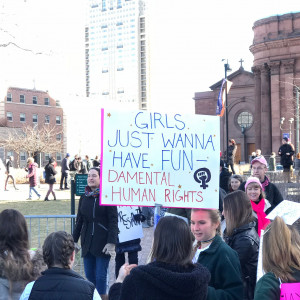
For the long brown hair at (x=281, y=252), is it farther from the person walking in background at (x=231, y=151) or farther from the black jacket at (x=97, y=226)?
the person walking in background at (x=231, y=151)

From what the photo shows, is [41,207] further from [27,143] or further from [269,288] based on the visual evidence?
[27,143]

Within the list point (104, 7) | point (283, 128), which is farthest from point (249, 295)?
point (104, 7)

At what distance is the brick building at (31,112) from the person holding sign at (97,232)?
196ft

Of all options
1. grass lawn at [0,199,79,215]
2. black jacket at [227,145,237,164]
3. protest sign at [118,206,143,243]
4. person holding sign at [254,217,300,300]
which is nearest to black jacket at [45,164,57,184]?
grass lawn at [0,199,79,215]

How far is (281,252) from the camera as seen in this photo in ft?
8.79

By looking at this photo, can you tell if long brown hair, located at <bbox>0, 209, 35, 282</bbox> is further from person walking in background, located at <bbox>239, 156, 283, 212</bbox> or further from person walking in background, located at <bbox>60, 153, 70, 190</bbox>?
person walking in background, located at <bbox>60, 153, 70, 190</bbox>

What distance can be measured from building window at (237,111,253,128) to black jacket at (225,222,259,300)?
62.2 meters

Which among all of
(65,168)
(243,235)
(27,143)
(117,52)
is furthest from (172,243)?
(117,52)

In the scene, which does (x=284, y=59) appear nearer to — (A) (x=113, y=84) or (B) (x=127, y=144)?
(B) (x=127, y=144)

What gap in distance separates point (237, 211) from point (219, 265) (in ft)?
3.18

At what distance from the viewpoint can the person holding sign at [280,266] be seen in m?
2.60

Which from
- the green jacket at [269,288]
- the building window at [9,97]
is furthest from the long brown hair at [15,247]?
the building window at [9,97]

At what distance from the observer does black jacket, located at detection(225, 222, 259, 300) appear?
12.9 feet

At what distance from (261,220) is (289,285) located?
9.36ft
